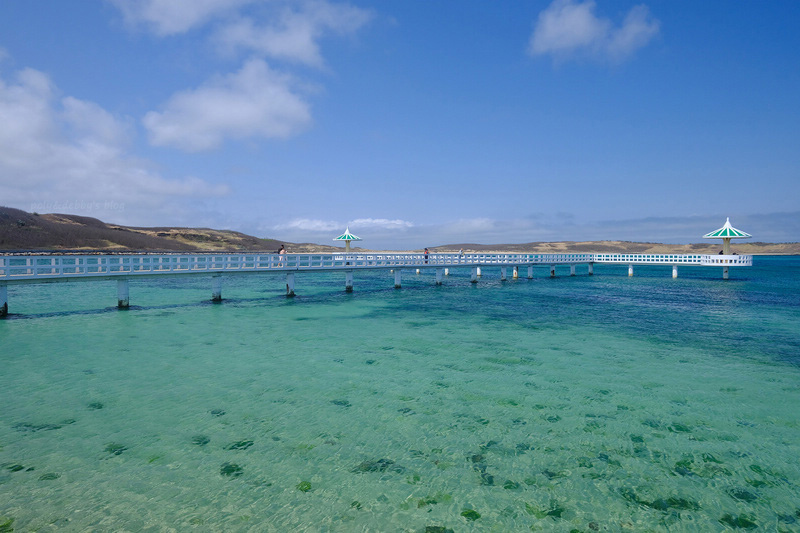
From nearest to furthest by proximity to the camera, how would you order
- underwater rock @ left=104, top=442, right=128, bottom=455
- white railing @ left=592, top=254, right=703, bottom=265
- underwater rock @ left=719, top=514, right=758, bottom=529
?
underwater rock @ left=719, top=514, right=758, bottom=529 → underwater rock @ left=104, top=442, right=128, bottom=455 → white railing @ left=592, top=254, right=703, bottom=265

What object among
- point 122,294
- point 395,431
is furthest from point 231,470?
point 122,294

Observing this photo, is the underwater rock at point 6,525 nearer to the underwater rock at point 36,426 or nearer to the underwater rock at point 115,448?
the underwater rock at point 115,448

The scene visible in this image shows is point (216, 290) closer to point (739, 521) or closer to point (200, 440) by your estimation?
point (200, 440)

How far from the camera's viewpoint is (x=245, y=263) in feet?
87.4

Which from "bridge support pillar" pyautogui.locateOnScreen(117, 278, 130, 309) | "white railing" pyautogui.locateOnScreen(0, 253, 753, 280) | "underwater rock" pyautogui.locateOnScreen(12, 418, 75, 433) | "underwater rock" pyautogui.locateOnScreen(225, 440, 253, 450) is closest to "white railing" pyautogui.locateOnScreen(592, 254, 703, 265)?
"white railing" pyautogui.locateOnScreen(0, 253, 753, 280)

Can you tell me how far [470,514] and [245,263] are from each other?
78.9ft

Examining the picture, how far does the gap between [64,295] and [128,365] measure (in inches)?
903

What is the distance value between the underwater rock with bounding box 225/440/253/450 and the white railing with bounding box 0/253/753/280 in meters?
16.3

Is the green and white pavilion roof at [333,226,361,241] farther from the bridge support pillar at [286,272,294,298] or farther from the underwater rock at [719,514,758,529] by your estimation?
the underwater rock at [719,514,758,529]

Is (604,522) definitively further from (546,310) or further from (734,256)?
(734,256)

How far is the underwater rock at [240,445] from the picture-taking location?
668 cm

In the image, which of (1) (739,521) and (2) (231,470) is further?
(2) (231,470)

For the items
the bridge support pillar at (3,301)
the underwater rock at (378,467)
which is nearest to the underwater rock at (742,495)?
the underwater rock at (378,467)

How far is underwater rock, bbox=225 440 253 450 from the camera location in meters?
6.68
